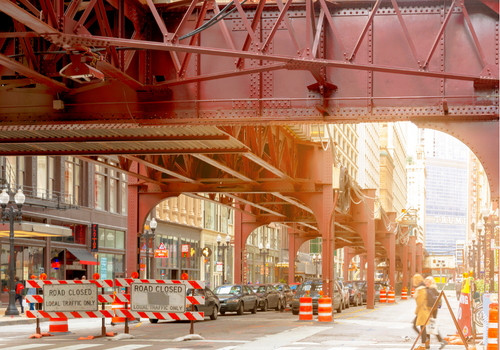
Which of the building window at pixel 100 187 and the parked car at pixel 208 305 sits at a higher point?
the building window at pixel 100 187

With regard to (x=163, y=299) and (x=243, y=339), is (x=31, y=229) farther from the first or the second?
(x=243, y=339)

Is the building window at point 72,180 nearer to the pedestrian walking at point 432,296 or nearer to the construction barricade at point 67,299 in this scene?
the construction barricade at point 67,299

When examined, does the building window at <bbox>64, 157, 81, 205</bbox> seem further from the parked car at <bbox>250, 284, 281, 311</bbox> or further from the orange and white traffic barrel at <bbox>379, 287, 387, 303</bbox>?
the orange and white traffic barrel at <bbox>379, 287, 387, 303</bbox>

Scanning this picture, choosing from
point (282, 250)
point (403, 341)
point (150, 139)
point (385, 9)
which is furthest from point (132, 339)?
point (282, 250)

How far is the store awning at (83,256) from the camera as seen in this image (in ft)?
141

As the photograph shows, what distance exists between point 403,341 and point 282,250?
78.6m

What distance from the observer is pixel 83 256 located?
4378 centimetres

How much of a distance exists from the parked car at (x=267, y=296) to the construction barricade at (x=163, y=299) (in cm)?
2007

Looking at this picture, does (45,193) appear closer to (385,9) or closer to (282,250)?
(385,9)

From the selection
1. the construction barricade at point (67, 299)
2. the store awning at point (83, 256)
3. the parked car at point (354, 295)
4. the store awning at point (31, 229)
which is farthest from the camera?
the parked car at point (354, 295)

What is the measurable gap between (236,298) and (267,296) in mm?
5725

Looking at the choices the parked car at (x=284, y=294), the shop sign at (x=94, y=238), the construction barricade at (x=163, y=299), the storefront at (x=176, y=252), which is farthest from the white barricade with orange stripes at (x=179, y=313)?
the storefront at (x=176, y=252)

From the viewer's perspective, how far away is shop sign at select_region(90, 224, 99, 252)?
→ 1792 inches

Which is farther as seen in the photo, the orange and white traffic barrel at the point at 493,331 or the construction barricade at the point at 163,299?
the construction barricade at the point at 163,299
